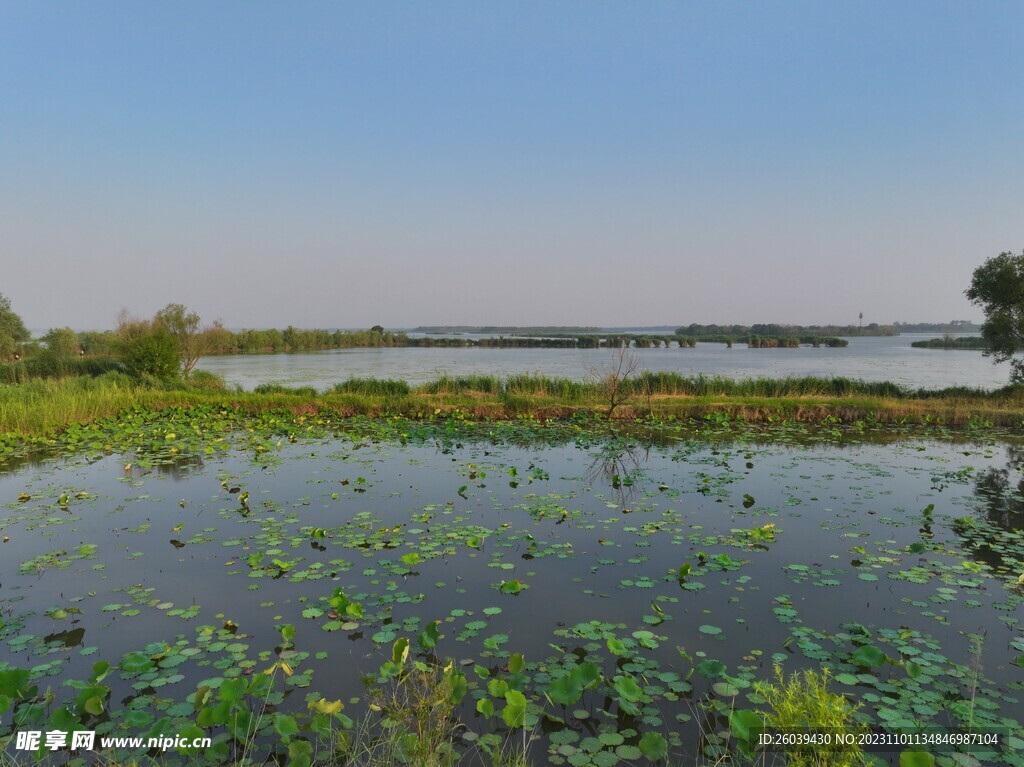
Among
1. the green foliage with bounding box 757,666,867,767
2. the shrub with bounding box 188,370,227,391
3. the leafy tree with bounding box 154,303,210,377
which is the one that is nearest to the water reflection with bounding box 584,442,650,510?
the green foliage with bounding box 757,666,867,767

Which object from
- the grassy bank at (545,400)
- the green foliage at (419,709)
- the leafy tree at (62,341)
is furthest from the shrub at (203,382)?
the green foliage at (419,709)

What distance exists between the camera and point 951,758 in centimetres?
275

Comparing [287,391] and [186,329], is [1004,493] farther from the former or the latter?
[186,329]

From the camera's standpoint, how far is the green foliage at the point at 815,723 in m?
2.58

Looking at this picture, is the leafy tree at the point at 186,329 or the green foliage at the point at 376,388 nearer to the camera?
the green foliage at the point at 376,388

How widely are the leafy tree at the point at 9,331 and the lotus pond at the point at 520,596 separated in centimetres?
2809

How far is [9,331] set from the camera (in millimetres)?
32250

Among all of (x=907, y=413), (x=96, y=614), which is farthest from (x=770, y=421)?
(x=96, y=614)

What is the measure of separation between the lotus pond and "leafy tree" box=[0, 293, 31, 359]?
28.1 m

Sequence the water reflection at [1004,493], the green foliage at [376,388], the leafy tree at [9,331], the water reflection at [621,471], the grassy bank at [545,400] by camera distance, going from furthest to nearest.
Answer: the leafy tree at [9,331] → the green foliage at [376,388] → the grassy bank at [545,400] → the water reflection at [621,471] → the water reflection at [1004,493]

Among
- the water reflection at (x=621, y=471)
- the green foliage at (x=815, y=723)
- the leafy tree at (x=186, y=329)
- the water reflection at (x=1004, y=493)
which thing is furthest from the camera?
the leafy tree at (x=186, y=329)

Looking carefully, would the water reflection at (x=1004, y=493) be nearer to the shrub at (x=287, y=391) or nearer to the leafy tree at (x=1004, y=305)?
the leafy tree at (x=1004, y=305)

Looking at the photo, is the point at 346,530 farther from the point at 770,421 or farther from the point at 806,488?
the point at 770,421

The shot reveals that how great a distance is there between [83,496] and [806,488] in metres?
9.69
